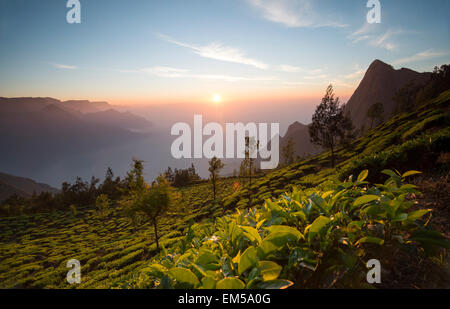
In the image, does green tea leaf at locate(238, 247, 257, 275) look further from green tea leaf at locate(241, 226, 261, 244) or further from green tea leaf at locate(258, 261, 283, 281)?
green tea leaf at locate(241, 226, 261, 244)

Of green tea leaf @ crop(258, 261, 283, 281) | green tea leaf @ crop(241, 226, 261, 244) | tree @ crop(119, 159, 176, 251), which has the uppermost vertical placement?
green tea leaf @ crop(241, 226, 261, 244)

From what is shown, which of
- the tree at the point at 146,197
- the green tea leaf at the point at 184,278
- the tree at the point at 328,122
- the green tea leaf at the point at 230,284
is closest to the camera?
the green tea leaf at the point at 230,284

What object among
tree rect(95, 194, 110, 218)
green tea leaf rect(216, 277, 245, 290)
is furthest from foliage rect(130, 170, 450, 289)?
tree rect(95, 194, 110, 218)

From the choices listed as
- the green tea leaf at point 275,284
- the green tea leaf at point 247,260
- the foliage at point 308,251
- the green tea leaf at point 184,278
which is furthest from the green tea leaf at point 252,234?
the green tea leaf at point 184,278

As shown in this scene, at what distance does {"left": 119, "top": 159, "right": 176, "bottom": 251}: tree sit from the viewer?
1623 cm

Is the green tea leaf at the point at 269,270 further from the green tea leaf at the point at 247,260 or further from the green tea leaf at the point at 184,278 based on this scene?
the green tea leaf at the point at 184,278

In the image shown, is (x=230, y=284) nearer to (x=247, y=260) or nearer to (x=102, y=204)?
(x=247, y=260)

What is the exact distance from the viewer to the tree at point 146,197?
16.2 meters

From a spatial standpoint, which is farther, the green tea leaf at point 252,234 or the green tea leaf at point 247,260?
the green tea leaf at point 252,234

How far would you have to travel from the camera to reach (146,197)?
1609cm

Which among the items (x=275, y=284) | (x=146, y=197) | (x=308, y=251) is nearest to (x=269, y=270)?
(x=275, y=284)

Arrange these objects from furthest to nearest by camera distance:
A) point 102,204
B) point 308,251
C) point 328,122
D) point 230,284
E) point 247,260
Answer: point 102,204, point 328,122, point 308,251, point 247,260, point 230,284

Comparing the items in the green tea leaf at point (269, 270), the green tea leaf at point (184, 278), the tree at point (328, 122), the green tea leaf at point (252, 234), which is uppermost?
the tree at point (328, 122)
